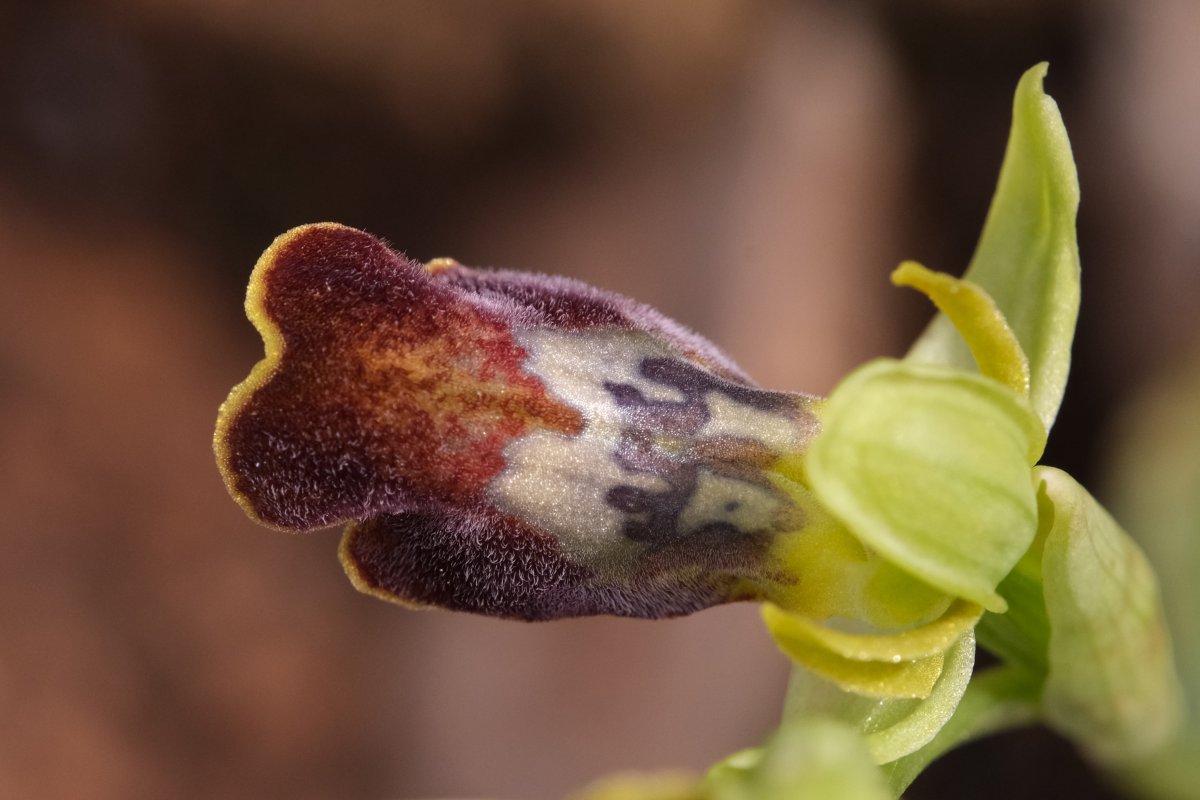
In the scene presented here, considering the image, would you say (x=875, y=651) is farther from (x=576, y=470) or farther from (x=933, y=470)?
(x=576, y=470)

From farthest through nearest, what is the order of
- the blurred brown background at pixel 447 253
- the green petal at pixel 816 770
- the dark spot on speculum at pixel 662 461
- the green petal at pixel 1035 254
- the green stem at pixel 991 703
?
the blurred brown background at pixel 447 253 → the green stem at pixel 991 703 → the green petal at pixel 1035 254 → the dark spot on speculum at pixel 662 461 → the green petal at pixel 816 770

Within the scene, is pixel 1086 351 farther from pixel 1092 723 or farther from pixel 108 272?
pixel 108 272

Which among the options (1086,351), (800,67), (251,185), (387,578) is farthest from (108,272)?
(1086,351)

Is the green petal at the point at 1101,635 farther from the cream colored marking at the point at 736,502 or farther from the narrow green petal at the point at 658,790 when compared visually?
the narrow green petal at the point at 658,790

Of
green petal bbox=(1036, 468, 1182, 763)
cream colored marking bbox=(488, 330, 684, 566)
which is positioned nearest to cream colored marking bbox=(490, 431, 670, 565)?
cream colored marking bbox=(488, 330, 684, 566)

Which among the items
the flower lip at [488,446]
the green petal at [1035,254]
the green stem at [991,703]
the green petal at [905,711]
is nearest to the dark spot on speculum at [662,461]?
the flower lip at [488,446]

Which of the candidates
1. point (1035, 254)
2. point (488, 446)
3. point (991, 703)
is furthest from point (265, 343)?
point (991, 703)

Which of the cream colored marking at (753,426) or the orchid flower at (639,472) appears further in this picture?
the cream colored marking at (753,426)
